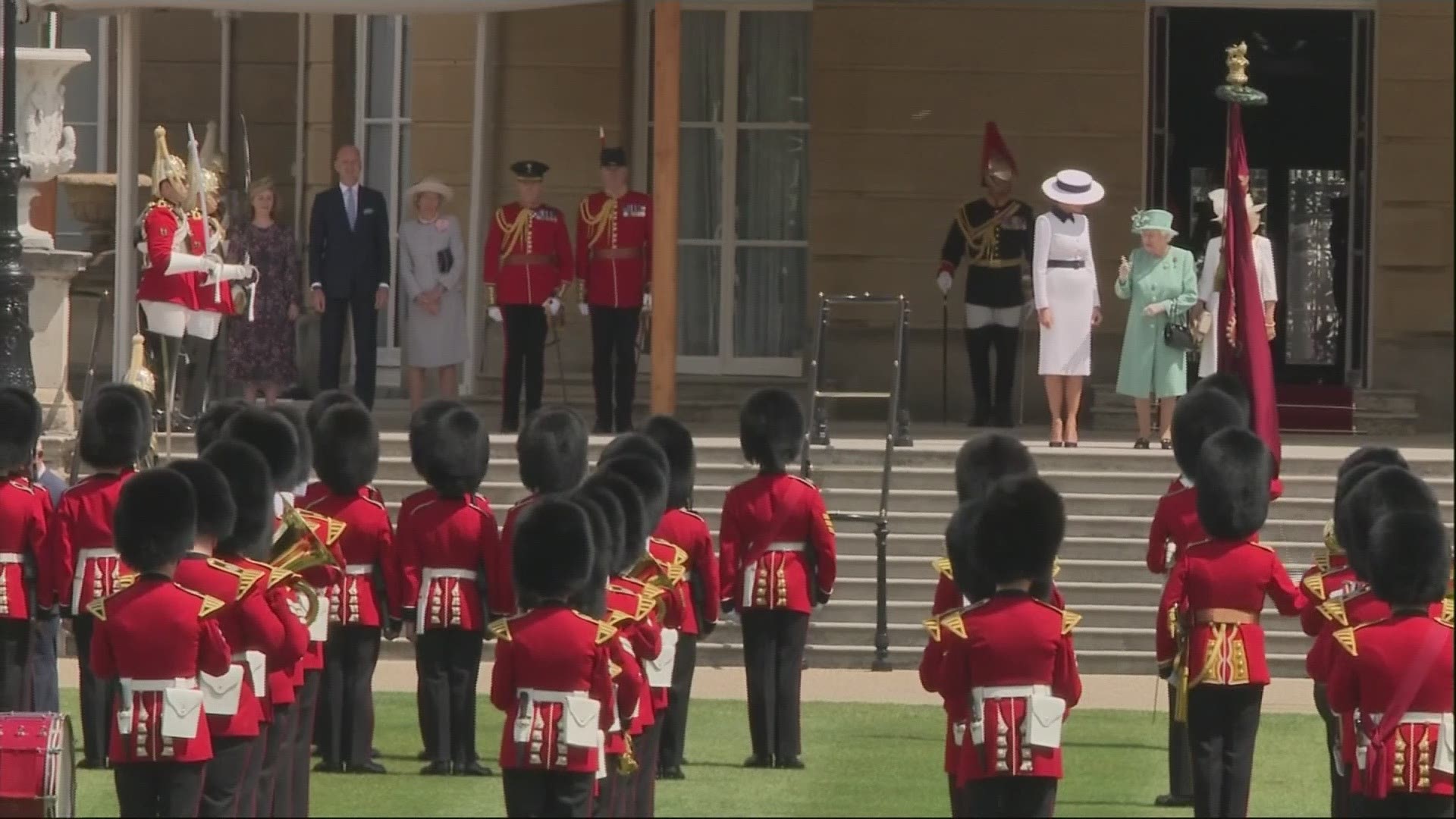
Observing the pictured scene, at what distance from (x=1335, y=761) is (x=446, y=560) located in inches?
136

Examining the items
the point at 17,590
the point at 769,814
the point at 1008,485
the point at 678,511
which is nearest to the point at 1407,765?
the point at 1008,485

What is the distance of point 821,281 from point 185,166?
4.09 metres

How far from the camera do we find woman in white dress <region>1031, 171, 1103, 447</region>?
16.0 meters

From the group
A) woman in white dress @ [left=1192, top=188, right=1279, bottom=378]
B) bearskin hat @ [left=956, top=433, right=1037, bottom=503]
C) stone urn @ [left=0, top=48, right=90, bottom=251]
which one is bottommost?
bearskin hat @ [left=956, top=433, right=1037, bottom=503]

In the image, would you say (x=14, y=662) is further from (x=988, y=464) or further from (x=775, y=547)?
(x=988, y=464)

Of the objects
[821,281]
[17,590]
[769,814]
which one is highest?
[821,281]

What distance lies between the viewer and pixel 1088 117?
1867cm

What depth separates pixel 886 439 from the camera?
16141mm

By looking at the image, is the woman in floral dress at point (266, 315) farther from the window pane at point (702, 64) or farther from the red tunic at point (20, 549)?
the red tunic at point (20, 549)

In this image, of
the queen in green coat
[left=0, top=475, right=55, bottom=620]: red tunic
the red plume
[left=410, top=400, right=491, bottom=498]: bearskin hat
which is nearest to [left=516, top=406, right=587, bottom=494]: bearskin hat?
[left=410, top=400, right=491, bottom=498]: bearskin hat

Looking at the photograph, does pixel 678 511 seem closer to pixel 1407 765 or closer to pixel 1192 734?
pixel 1192 734

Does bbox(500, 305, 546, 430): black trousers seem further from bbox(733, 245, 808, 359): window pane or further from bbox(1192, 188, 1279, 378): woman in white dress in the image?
bbox(1192, 188, 1279, 378): woman in white dress

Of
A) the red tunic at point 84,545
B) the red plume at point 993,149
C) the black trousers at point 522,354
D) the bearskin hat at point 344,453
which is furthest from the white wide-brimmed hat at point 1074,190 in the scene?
the red tunic at point 84,545

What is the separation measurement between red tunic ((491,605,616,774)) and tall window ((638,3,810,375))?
10.4 metres
